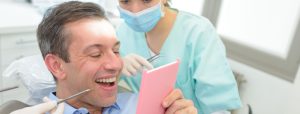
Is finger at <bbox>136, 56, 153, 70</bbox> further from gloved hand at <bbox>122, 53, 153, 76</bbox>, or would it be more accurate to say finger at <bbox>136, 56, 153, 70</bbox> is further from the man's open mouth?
the man's open mouth

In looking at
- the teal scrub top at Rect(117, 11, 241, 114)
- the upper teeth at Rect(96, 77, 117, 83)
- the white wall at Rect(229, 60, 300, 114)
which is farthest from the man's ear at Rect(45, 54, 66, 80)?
the white wall at Rect(229, 60, 300, 114)

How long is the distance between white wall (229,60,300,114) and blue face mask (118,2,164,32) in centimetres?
105

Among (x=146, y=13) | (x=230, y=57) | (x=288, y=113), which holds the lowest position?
(x=288, y=113)

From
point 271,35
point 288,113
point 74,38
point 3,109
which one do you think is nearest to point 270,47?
point 271,35

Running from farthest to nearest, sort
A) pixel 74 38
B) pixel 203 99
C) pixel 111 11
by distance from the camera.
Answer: pixel 111 11 → pixel 203 99 → pixel 74 38

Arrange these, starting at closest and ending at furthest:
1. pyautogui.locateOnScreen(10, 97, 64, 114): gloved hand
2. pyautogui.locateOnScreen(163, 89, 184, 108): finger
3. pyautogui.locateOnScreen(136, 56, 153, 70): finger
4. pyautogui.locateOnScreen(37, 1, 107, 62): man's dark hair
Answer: pyautogui.locateOnScreen(10, 97, 64, 114): gloved hand < pyautogui.locateOnScreen(163, 89, 184, 108): finger < pyautogui.locateOnScreen(37, 1, 107, 62): man's dark hair < pyautogui.locateOnScreen(136, 56, 153, 70): finger

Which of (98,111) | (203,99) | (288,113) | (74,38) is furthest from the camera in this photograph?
(288,113)

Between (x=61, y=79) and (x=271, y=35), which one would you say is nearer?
(x=61, y=79)

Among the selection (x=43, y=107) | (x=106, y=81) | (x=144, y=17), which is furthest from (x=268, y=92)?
(x=43, y=107)

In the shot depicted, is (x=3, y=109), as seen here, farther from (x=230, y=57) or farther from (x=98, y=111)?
(x=230, y=57)

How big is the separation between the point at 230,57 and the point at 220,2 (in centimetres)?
40

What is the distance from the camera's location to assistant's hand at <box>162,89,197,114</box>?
97cm

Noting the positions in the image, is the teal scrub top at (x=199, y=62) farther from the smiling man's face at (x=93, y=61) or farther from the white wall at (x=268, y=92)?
the white wall at (x=268, y=92)

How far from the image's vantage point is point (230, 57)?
2.28 metres
